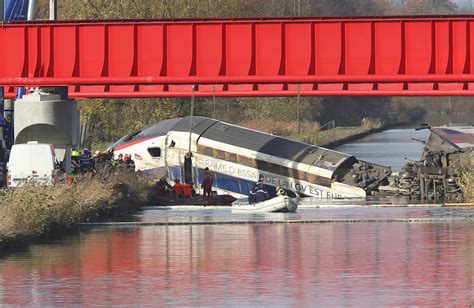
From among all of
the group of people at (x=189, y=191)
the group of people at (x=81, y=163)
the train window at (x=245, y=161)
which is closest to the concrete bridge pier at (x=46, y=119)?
the group of people at (x=81, y=163)

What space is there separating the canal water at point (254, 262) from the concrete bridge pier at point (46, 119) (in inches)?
259

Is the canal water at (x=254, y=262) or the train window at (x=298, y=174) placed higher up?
the train window at (x=298, y=174)

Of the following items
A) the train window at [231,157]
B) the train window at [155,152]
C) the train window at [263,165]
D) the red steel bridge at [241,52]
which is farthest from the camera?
the train window at [155,152]

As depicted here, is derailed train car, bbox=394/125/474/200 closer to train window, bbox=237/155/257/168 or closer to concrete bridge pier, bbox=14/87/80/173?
train window, bbox=237/155/257/168

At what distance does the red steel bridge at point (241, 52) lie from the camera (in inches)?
2013

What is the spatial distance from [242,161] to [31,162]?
70.1ft

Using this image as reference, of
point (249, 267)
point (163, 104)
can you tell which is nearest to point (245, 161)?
point (163, 104)

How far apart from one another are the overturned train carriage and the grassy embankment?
618 inches

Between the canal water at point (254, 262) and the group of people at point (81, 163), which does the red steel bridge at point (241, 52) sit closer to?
the canal water at point (254, 262)

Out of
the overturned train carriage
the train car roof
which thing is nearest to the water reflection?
the train car roof

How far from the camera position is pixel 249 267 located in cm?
3284

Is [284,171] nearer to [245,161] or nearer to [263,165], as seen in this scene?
[263,165]

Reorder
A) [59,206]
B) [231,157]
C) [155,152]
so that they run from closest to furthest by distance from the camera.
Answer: [59,206] → [231,157] → [155,152]

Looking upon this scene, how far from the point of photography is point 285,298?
27.1 metres
